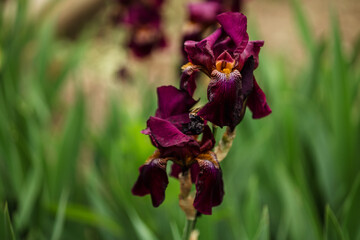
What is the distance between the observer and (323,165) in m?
1.33

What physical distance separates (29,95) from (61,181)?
62 cm

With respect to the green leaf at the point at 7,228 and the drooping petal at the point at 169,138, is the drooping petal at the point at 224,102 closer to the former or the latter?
the drooping petal at the point at 169,138

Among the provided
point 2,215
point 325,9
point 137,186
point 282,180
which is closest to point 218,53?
point 137,186

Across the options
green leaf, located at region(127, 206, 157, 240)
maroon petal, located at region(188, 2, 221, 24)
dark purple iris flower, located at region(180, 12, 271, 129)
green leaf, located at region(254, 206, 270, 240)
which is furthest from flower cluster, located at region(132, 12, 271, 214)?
maroon petal, located at region(188, 2, 221, 24)

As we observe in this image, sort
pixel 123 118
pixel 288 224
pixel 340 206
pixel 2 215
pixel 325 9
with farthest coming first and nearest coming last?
pixel 325 9, pixel 123 118, pixel 340 206, pixel 288 224, pixel 2 215

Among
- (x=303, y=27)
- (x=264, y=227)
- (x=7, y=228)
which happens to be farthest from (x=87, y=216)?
(x=303, y=27)

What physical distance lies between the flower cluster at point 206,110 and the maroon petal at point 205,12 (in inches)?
32.4

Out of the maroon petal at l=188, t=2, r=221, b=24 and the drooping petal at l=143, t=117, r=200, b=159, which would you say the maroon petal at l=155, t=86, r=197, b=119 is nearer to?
the drooping petal at l=143, t=117, r=200, b=159

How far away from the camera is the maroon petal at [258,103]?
625mm

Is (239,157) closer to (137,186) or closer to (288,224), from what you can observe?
(288,224)

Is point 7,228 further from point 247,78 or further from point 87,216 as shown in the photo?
point 247,78

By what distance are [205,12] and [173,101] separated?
88 centimetres

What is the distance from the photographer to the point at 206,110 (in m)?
0.55

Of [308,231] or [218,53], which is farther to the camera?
[308,231]
